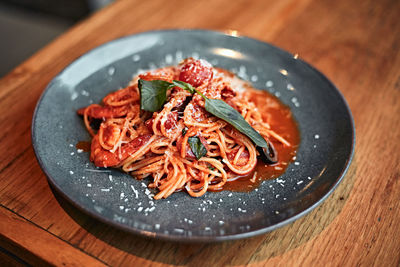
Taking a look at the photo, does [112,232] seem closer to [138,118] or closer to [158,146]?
[158,146]

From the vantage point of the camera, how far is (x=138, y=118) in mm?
2520

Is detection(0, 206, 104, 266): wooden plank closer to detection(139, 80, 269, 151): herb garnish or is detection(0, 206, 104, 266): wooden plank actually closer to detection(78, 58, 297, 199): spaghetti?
detection(78, 58, 297, 199): spaghetti

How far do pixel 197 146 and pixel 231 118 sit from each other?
0.92 ft

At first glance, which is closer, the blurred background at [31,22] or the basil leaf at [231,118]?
the basil leaf at [231,118]

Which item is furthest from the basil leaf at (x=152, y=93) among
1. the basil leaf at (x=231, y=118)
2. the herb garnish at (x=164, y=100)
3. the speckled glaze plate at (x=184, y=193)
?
the speckled glaze plate at (x=184, y=193)

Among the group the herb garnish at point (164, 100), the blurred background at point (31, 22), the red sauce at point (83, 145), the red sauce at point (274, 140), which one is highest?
the herb garnish at point (164, 100)

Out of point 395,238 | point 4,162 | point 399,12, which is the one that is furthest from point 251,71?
point 399,12

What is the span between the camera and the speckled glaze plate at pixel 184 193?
191 cm

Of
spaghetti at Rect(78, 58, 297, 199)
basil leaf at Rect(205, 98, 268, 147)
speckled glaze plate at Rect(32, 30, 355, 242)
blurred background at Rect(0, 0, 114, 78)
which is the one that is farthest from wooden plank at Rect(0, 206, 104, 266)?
blurred background at Rect(0, 0, 114, 78)

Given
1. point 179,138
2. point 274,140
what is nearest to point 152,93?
point 179,138

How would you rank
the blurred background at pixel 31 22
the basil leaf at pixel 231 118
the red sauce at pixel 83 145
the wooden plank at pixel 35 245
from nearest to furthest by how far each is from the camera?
the wooden plank at pixel 35 245, the basil leaf at pixel 231 118, the red sauce at pixel 83 145, the blurred background at pixel 31 22

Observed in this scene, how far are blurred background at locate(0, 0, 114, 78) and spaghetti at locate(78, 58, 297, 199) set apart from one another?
3965 millimetres

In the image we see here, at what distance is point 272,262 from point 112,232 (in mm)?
840

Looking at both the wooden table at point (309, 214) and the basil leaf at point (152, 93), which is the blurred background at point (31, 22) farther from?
the basil leaf at point (152, 93)
